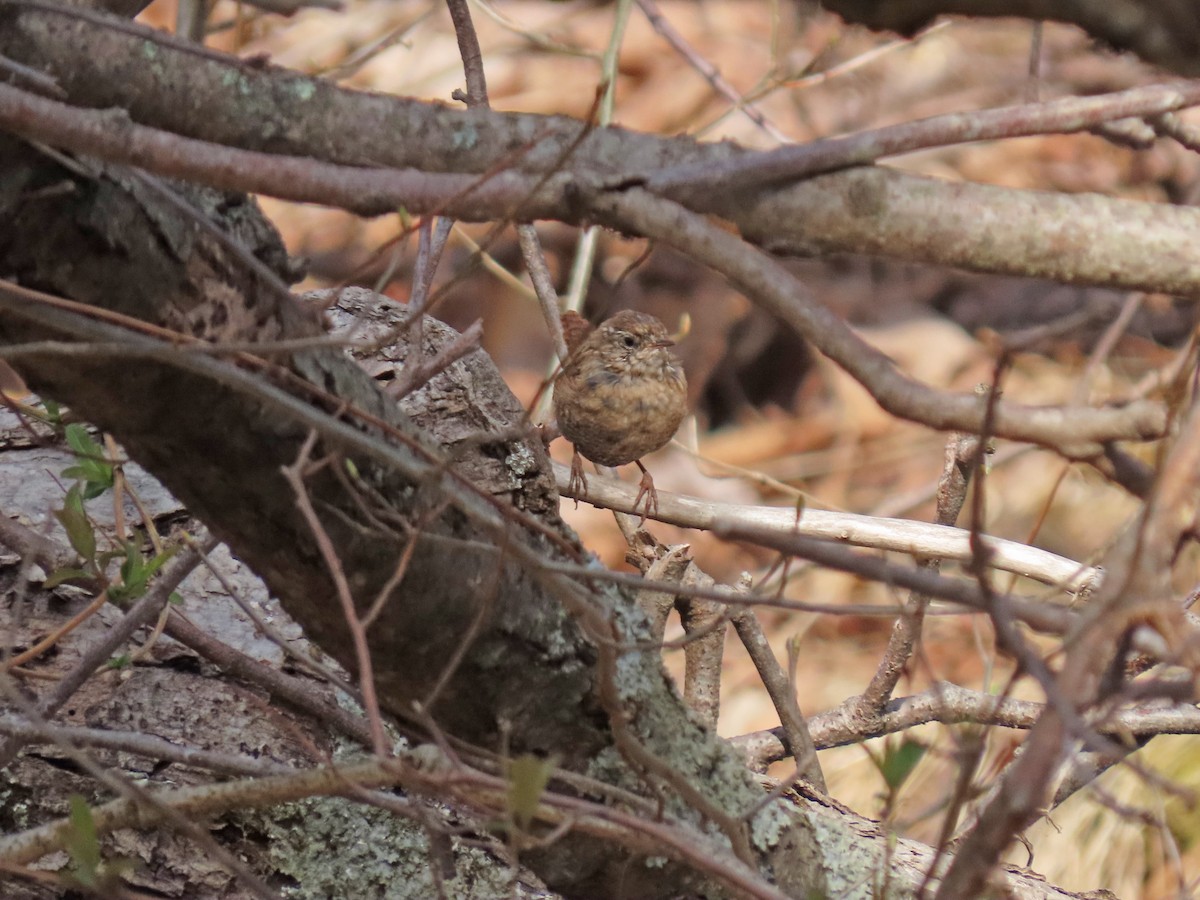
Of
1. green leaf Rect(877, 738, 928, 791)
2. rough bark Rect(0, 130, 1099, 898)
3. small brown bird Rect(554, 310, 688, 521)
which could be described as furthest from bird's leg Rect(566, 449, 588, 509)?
green leaf Rect(877, 738, 928, 791)

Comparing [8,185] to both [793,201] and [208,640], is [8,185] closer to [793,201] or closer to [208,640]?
[793,201]

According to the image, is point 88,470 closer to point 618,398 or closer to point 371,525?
point 371,525

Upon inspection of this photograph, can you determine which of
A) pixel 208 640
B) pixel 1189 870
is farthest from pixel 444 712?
pixel 1189 870

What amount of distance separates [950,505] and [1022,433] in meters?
1.59

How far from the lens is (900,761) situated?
136 centimetres

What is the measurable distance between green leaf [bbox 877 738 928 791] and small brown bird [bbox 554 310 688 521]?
236 cm

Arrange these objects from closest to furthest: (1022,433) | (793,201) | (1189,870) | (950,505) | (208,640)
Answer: (1022,433) < (793,201) < (208,640) < (950,505) < (1189,870)

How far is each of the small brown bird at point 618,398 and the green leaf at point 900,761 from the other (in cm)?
236

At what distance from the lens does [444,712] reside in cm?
162

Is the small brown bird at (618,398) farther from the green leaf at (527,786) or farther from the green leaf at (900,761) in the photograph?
the green leaf at (527,786)

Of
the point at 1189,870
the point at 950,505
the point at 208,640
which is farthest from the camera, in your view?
the point at 1189,870

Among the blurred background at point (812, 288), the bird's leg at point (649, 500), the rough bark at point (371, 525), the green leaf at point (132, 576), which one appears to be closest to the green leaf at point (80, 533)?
the green leaf at point (132, 576)

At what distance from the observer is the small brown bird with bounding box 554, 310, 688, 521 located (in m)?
3.78

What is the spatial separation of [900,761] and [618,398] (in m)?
2.48
